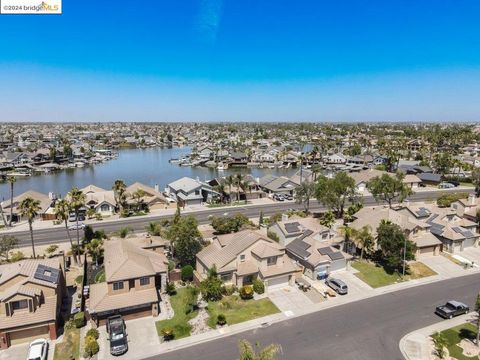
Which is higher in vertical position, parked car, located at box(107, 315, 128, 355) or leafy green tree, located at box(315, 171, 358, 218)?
leafy green tree, located at box(315, 171, 358, 218)

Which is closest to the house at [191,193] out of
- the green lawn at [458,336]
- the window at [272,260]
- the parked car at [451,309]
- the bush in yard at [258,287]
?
the window at [272,260]

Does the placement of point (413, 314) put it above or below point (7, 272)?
below

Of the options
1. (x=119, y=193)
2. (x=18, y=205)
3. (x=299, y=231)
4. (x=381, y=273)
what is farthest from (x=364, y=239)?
(x=18, y=205)

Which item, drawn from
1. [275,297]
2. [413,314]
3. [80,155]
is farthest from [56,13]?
[80,155]

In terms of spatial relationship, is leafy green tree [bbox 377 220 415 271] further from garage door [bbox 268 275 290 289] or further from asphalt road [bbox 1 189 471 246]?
asphalt road [bbox 1 189 471 246]

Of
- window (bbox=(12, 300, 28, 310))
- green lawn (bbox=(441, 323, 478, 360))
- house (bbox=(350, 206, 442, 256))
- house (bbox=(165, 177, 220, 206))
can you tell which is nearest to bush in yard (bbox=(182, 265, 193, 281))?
window (bbox=(12, 300, 28, 310))

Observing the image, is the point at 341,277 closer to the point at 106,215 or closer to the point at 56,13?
the point at 56,13
